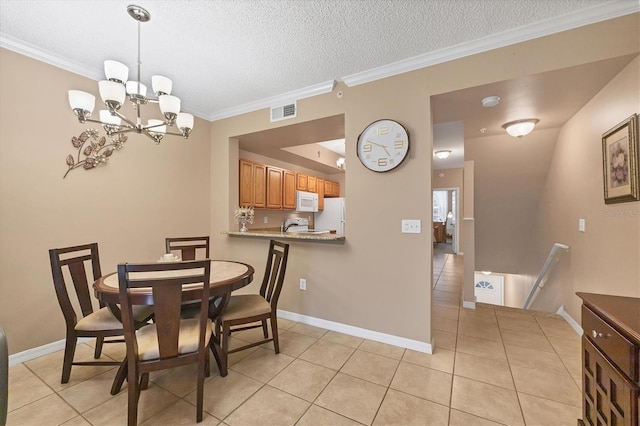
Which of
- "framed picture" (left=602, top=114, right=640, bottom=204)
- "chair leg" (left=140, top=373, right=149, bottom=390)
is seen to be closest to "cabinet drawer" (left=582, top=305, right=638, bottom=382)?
"framed picture" (left=602, top=114, right=640, bottom=204)

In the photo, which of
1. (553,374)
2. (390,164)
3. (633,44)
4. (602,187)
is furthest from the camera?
(390,164)

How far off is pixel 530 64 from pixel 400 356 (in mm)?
2551

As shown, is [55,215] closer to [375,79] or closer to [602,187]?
[375,79]

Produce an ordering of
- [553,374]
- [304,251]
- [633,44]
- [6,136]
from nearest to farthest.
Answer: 1. [633,44]
2. [553,374]
3. [6,136]
4. [304,251]

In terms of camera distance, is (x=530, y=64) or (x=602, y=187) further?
(x=602, y=187)

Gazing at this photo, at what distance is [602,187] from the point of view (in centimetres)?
226

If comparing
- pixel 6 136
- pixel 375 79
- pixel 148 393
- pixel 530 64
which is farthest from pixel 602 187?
pixel 6 136

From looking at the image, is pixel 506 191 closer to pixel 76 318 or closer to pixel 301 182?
pixel 301 182

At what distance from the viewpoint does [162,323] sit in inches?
56.7

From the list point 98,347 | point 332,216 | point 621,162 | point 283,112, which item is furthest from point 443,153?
point 98,347

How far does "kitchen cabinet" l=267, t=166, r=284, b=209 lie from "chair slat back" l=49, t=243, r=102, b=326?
2.48m

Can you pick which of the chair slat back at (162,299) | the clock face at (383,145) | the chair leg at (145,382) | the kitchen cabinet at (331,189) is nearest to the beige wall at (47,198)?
the chair leg at (145,382)

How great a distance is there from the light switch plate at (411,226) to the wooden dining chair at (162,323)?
5.60ft

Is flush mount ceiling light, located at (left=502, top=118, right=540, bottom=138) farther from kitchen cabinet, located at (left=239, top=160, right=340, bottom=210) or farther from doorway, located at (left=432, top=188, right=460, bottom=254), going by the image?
doorway, located at (left=432, top=188, right=460, bottom=254)
